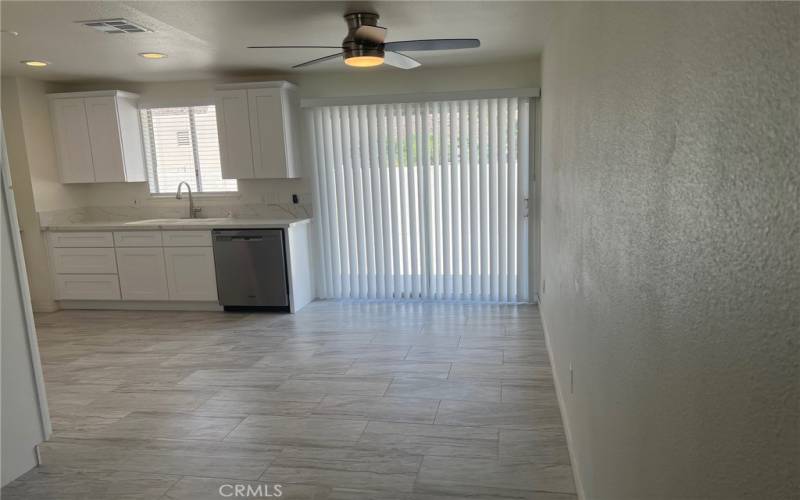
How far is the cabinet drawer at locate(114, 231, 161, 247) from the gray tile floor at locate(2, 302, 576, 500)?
3.21 ft

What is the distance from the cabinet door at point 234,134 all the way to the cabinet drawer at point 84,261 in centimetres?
158

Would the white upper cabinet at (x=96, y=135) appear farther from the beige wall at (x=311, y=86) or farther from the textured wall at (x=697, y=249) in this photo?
the textured wall at (x=697, y=249)

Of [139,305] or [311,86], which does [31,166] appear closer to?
[139,305]

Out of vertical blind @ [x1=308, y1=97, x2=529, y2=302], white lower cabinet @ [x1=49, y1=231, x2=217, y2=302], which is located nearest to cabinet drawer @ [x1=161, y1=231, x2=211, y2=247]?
white lower cabinet @ [x1=49, y1=231, x2=217, y2=302]

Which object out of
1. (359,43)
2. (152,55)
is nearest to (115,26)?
(152,55)

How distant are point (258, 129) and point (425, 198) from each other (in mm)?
1902

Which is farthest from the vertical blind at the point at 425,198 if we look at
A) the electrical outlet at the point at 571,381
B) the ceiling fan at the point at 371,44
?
the electrical outlet at the point at 571,381

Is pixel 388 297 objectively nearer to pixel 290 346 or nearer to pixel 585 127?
pixel 290 346

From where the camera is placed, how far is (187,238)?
5402 millimetres

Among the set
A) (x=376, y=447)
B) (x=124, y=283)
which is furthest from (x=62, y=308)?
(x=376, y=447)

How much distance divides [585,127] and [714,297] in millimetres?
1398

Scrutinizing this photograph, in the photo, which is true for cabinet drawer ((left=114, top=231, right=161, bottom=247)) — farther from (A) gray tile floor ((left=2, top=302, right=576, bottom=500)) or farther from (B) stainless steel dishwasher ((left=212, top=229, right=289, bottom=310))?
(A) gray tile floor ((left=2, top=302, right=576, bottom=500))

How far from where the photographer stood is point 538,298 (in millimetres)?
5285

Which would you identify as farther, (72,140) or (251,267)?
(72,140)
